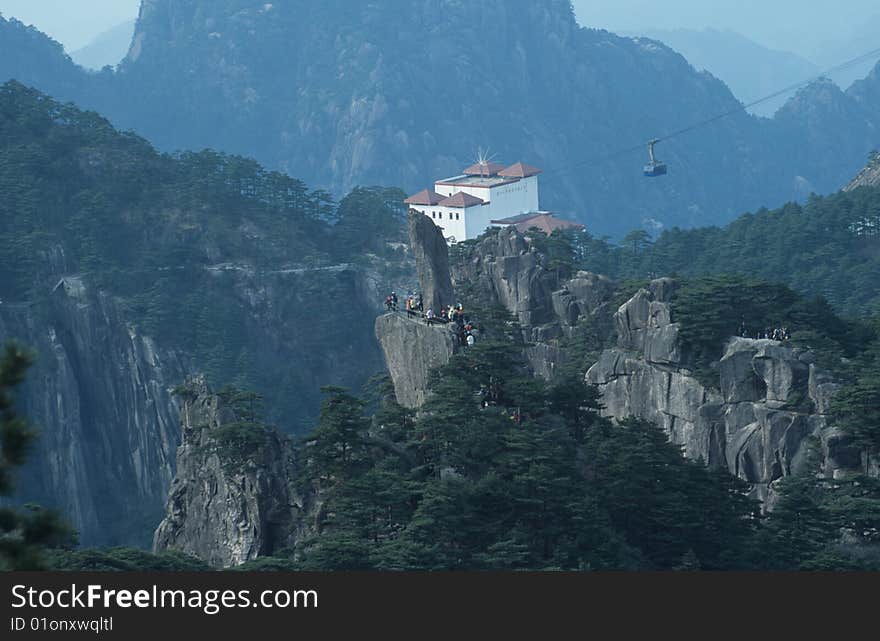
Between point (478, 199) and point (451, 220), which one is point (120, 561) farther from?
point (478, 199)

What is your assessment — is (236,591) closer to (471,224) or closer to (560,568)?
(560,568)

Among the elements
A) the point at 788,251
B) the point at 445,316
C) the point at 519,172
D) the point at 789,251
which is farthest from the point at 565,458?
the point at 519,172

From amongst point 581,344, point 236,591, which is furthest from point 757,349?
point 236,591

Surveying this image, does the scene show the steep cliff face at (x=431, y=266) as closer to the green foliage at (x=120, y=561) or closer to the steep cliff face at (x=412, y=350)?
the steep cliff face at (x=412, y=350)

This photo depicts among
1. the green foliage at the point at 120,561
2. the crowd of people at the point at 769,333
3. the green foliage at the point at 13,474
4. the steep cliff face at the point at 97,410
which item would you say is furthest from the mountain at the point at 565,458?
the steep cliff face at the point at 97,410

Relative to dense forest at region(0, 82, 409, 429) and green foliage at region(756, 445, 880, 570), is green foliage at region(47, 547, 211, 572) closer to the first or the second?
green foliage at region(756, 445, 880, 570)

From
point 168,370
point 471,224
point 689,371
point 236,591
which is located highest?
point 471,224
